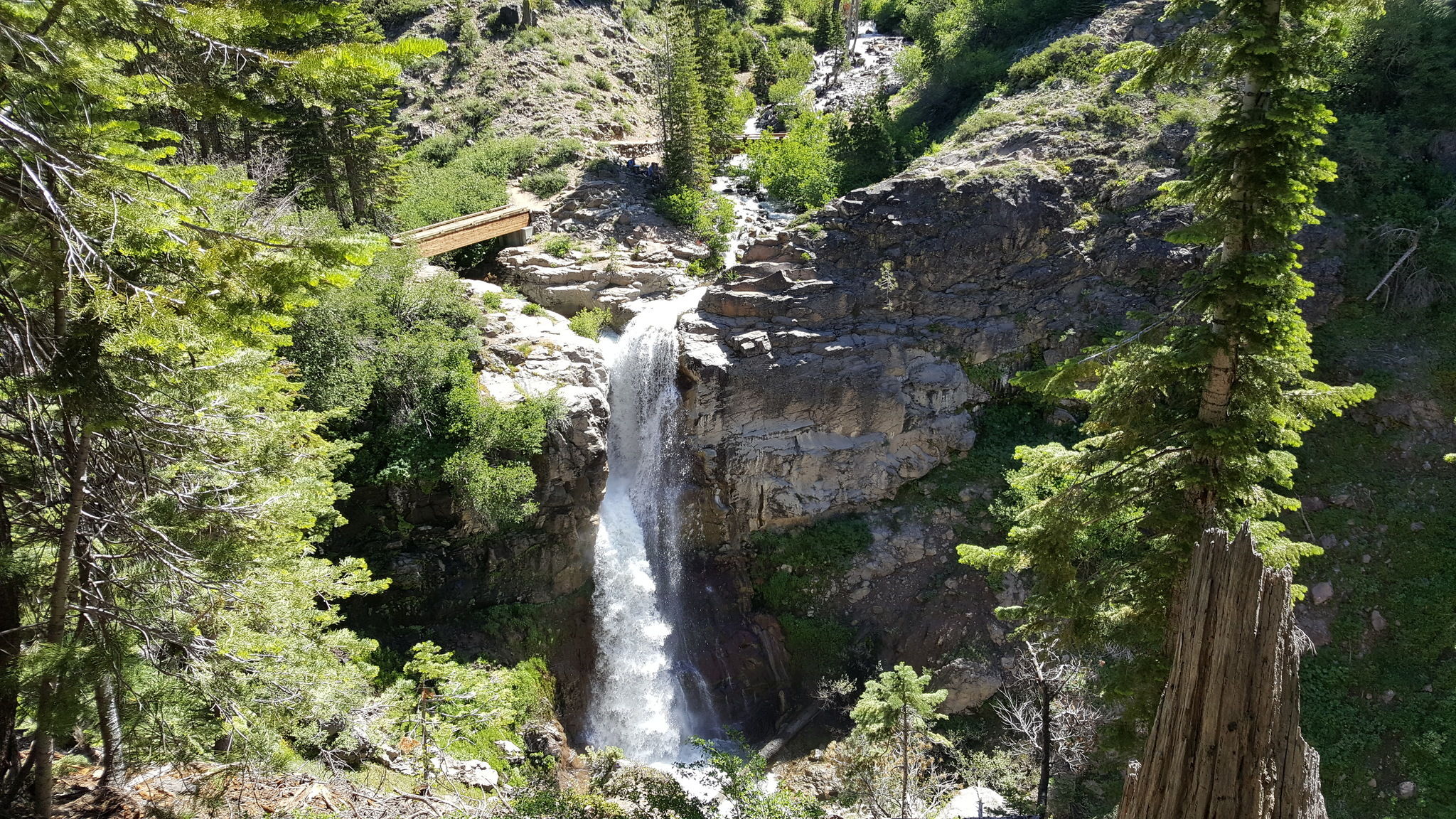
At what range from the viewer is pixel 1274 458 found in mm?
8445

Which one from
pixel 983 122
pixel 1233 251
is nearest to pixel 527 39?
pixel 983 122

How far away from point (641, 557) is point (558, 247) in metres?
11.1

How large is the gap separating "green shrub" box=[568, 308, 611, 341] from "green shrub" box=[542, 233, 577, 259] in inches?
140

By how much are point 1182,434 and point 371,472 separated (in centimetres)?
1694

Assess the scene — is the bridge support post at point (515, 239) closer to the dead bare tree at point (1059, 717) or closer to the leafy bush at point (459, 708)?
the leafy bush at point (459, 708)

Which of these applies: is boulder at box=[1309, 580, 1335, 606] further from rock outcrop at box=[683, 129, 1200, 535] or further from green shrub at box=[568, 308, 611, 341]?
green shrub at box=[568, 308, 611, 341]

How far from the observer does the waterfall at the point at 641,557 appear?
20250 millimetres

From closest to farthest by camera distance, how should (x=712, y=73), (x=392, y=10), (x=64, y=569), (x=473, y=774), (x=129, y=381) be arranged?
1. (x=129, y=381)
2. (x=64, y=569)
3. (x=473, y=774)
4. (x=712, y=73)
5. (x=392, y=10)

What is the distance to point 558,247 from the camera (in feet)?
86.1

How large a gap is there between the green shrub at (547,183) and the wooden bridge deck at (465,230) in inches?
113

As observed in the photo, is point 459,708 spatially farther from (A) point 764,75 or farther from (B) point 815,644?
(A) point 764,75

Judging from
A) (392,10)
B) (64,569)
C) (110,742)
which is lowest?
(110,742)

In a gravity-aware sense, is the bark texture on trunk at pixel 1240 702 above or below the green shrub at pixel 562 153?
below

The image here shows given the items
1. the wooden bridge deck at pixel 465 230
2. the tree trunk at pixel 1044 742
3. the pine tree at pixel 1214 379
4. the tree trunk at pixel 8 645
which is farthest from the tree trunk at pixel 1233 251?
the wooden bridge deck at pixel 465 230
